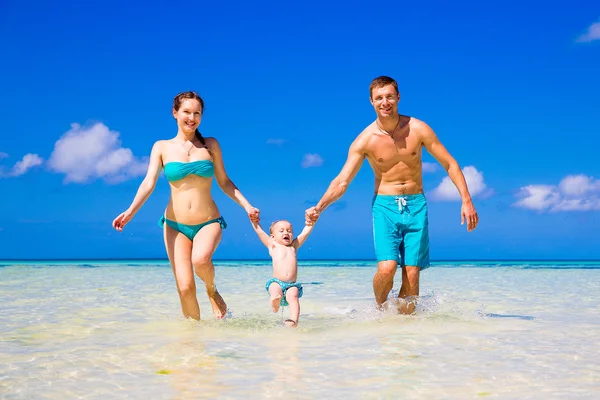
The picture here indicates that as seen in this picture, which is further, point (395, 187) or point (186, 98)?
point (395, 187)

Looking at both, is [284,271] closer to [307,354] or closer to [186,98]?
[307,354]

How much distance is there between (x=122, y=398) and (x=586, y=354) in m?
3.35

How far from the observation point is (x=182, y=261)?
5953 mm

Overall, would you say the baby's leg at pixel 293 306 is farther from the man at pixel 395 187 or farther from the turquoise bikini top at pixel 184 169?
the turquoise bikini top at pixel 184 169

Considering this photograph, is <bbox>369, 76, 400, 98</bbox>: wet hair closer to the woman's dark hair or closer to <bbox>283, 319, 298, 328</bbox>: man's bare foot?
the woman's dark hair

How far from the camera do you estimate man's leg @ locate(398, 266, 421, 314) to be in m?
6.40

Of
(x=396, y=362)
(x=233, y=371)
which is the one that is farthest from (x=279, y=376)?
(x=396, y=362)

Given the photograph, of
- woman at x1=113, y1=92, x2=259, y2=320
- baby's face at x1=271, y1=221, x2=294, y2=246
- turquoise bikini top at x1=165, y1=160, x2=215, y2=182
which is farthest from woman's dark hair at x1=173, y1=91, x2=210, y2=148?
baby's face at x1=271, y1=221, x2=294, y2=246

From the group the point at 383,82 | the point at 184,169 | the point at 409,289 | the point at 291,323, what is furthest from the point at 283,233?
the point at 383,82

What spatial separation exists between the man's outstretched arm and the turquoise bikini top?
7.22 ft

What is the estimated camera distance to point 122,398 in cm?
347

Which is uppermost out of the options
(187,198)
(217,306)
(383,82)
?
(383,82)

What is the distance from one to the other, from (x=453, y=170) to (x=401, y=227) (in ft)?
2.66

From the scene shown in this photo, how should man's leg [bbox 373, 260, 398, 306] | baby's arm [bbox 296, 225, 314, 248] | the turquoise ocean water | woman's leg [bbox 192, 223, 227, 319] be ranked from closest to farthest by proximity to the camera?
the turquoise ocean water → woman's leg [bbox 192, 223, 227, 319] → baby's arm [bbox 296, 225, 314, 248] → man's leg [bbox 373, 260, 398, 306]
